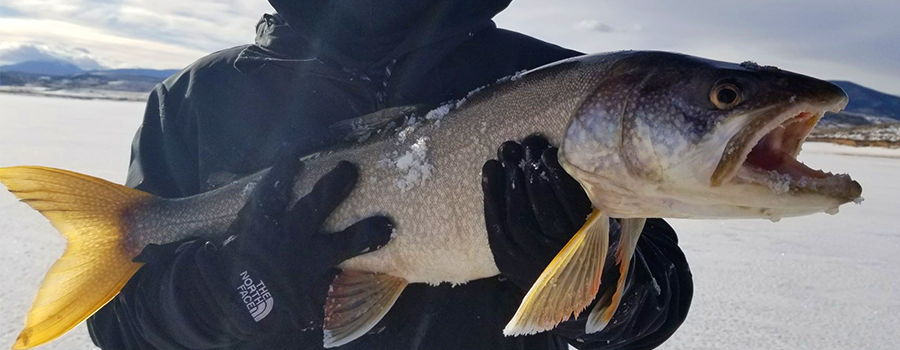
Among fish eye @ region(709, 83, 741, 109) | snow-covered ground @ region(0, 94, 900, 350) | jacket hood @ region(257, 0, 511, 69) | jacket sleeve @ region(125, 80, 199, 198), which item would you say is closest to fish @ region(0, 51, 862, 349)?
fish eye @ region(709, 83, 741, 109)

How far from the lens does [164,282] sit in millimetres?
1684

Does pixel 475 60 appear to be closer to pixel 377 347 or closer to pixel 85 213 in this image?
pixel 377 347

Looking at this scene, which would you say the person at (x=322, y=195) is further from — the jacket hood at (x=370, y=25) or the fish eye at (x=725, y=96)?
the fish eye at (x=725, y=96)

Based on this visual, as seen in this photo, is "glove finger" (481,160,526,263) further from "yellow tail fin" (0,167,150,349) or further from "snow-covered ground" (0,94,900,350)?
"snow-covered ground" (0,94,900,350)

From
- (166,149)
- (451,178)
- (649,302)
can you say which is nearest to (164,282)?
(166,149)

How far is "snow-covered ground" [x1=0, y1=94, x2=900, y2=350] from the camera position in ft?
10.1

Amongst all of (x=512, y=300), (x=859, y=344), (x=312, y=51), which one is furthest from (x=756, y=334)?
(x=312, y=51)

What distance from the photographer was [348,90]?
6.24ft

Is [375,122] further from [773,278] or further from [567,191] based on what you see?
[773,278]

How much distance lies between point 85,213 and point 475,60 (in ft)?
4.31

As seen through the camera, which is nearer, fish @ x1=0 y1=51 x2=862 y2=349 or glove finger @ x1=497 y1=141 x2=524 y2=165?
fish @ x1=0 y1=51 x2=862 y2=349

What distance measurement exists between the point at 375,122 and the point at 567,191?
1.96ft

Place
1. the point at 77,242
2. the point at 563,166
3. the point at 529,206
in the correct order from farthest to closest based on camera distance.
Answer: the point at 77,242 < the point at 529,206 < the point at 563,166

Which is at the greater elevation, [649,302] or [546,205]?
[546,205]
